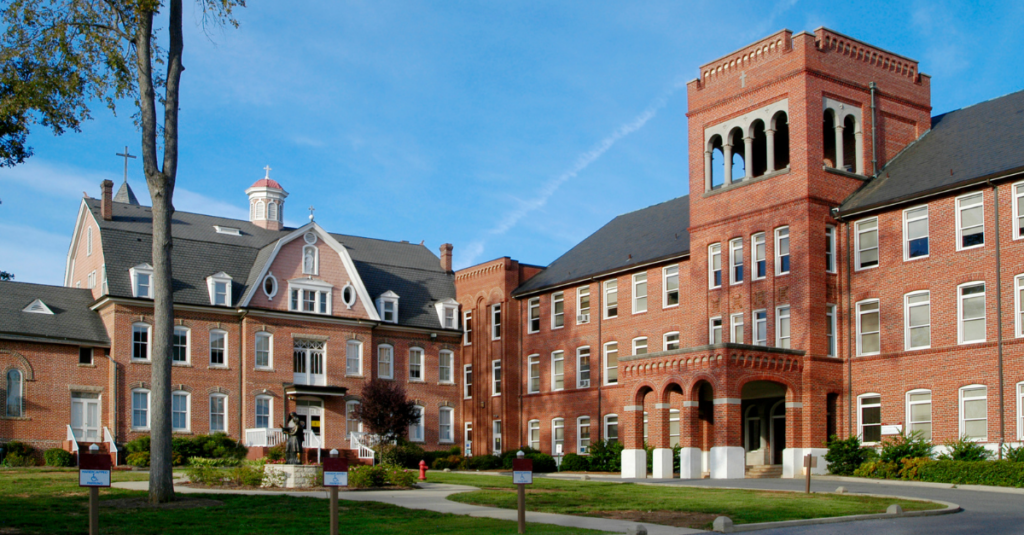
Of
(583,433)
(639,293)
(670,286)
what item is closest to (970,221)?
(670,286)

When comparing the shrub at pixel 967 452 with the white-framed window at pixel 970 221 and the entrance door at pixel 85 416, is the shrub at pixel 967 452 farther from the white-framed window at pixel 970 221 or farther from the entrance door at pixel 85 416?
the entrance door at pixel 85 416

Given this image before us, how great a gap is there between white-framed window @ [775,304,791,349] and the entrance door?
1044 inches

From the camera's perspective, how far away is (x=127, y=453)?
4116cm

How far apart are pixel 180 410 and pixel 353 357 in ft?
27.3

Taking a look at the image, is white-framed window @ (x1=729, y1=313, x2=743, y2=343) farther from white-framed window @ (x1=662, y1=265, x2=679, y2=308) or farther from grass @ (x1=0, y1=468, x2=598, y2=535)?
grass @ (x1=0, y1=468, x2=598, y2=535)

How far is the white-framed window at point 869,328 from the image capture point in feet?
109

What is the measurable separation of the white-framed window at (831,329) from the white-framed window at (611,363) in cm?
1123

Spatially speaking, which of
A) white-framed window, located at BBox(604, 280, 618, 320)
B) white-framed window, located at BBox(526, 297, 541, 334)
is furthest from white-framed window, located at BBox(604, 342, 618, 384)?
white-framed window, located at BBox(526, 297, 541, 334)

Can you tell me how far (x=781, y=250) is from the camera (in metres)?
34.7

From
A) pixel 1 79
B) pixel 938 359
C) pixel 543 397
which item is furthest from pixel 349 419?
pixel 1 79

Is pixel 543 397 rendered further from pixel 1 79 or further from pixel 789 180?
pixel 1 79

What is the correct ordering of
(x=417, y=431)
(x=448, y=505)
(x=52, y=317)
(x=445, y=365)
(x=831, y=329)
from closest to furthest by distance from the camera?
(x=448, y=505), (x=831, y=329), (x=52, y=317), (x=417, y=431), (x=445, y=365)

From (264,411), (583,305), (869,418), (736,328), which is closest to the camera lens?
(869,418)

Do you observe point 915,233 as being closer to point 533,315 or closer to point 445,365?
point 533,315
